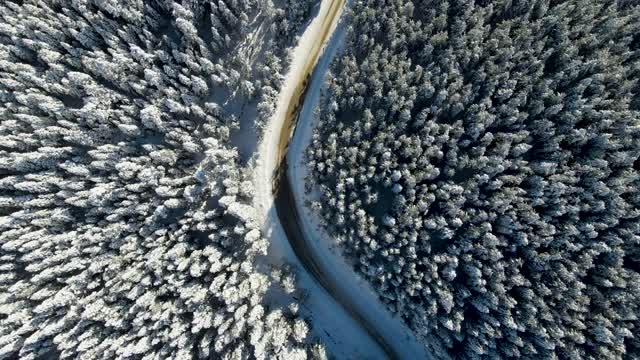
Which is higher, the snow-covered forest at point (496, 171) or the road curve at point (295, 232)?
the snow-covered forest at point (496, 171)

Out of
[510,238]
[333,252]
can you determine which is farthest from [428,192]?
[333,252]

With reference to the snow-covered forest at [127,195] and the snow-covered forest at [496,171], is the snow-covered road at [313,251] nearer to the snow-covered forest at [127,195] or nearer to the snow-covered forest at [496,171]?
the snow-covered forest at [127,195]

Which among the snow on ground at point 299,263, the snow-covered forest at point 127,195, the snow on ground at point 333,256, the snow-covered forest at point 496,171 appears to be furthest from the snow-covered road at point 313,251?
the snow-covered forest at point 496,171

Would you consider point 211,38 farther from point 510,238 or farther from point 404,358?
point 404,358

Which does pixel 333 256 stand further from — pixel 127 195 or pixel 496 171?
pixel 127 195

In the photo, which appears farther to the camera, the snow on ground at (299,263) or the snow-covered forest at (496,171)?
the snow on ground at (299,263)

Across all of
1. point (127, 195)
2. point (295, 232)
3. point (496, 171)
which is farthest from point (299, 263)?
point (496, 171)

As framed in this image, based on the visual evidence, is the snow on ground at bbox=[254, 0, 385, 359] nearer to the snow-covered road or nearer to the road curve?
the snow-covered road
